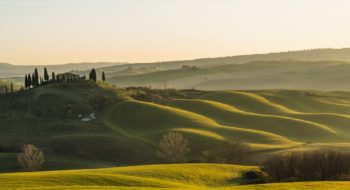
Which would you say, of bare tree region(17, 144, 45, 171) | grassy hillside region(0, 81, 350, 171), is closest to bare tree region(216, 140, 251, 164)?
grassy hillside region(0, 81, 350, 171)

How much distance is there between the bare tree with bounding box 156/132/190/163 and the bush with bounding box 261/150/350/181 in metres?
57.9

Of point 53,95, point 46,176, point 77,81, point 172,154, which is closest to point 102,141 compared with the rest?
point 172,154

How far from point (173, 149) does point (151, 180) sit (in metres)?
65.5

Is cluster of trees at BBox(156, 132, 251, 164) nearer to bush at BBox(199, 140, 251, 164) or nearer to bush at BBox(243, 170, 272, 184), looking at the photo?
bush at BBox(199, 140, 251, 164)

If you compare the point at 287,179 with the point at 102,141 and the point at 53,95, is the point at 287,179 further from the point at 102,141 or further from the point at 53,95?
the point at 53,95

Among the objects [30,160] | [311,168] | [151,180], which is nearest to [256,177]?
[311,168]

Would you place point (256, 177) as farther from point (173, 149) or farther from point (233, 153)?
point (173, 149)

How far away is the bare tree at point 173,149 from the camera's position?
119250 mm

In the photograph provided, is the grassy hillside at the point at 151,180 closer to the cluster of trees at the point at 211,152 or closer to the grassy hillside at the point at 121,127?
the cluster of trees at the point at 211,152

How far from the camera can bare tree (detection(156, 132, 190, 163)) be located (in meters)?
119

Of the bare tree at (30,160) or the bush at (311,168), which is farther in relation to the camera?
the bare tree at (30,160)

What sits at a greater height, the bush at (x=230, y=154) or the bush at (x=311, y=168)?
the bush at (x=311, y=168)

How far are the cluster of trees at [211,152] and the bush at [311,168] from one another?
50228 mm

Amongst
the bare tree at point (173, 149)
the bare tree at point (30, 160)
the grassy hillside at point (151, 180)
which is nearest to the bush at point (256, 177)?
the grassy hillside at point (151, 180)
